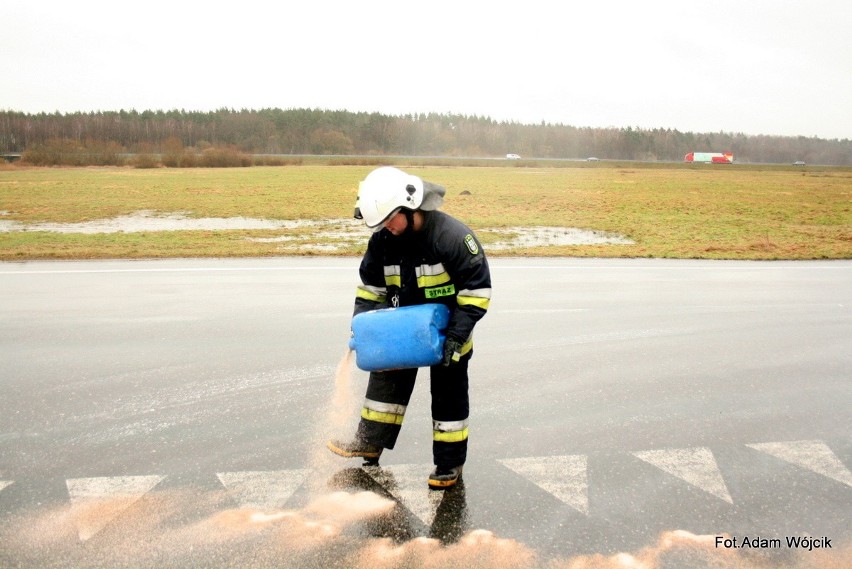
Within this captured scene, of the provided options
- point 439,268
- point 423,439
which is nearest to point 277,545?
point 423,439

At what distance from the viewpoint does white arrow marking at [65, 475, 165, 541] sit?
12.1 ft

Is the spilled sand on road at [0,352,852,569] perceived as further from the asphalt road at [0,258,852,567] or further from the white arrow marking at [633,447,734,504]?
the white arrow marking at [633,447,734,504]

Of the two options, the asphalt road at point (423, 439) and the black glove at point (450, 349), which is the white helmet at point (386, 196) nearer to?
the black glove at point (450, 349)

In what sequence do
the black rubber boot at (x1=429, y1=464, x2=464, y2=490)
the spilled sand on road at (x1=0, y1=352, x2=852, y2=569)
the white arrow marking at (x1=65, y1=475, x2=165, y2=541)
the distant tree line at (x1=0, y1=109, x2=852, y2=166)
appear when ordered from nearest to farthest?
the spilled sand on road at (x1=0, y1=352, x2=852, y2=569), the white arrow marking at (x1=65, y1=475, x2=165, y2=541), the black rubber boot at (x1=429, y1=464, x2=464, y2=490), the distant tree line at (x1=0, y1=109, x2=852, y2=166)

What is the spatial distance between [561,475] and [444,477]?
2.25 ft

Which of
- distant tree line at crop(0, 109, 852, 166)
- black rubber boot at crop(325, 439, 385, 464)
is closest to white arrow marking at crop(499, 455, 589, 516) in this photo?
black rubber boot at crop(325, 439, 385, 464)

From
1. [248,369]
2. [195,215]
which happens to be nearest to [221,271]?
[248,369]

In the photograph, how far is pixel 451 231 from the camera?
4.05m

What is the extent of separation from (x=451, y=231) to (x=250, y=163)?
60.5 metres

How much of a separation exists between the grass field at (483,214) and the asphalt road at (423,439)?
18.3 feet

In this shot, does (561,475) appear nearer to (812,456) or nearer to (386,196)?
(812,456)

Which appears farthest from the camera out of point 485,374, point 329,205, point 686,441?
point 329,205

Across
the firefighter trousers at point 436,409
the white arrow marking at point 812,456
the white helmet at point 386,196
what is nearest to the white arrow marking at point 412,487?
the firefighter trousers at point 436,409

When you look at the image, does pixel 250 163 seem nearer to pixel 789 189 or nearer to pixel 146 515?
pixel 789 189
